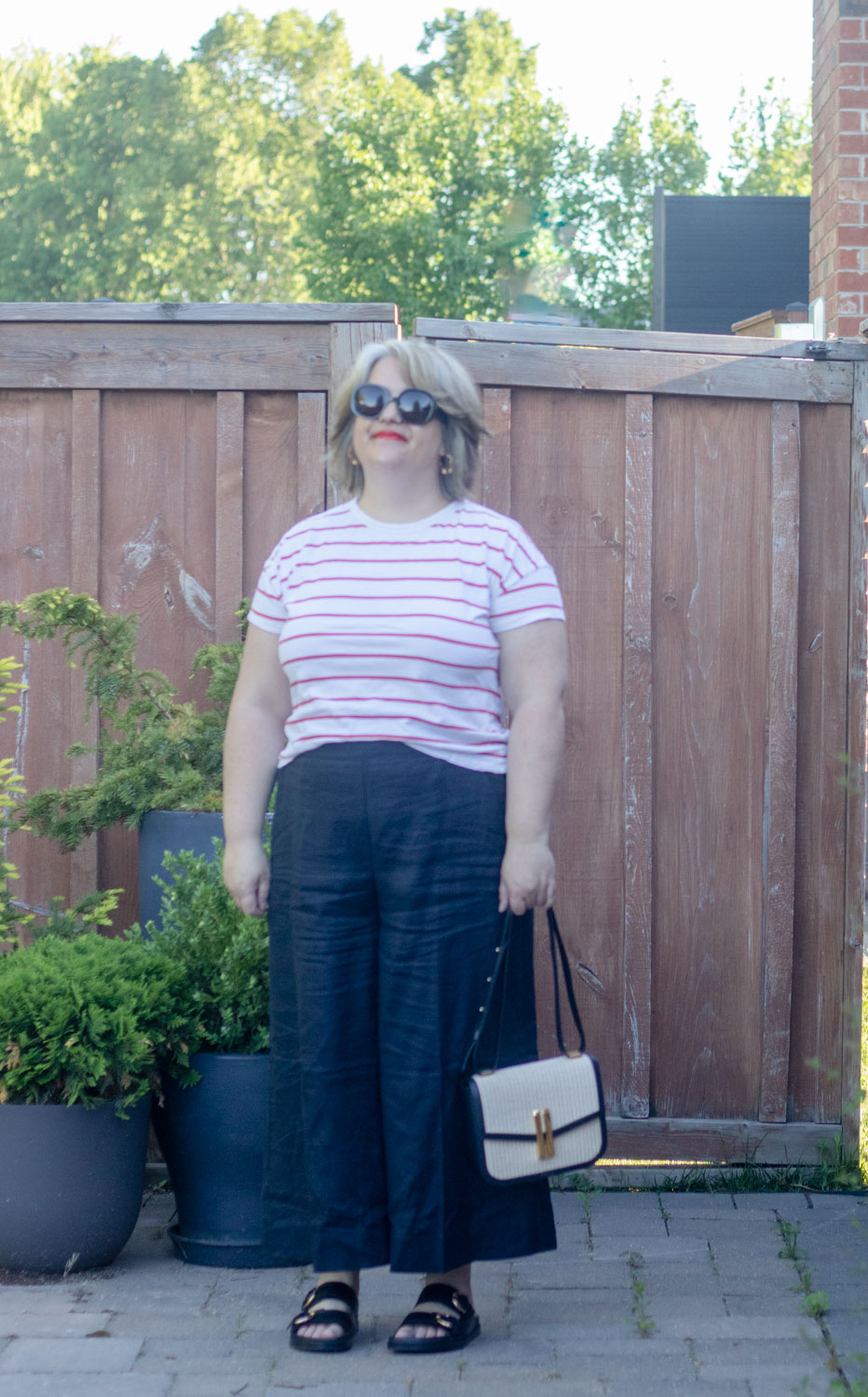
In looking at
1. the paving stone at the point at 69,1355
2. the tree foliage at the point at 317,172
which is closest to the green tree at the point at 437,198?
the tree foliage at the point at 317,172

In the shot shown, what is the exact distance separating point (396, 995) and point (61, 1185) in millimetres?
932

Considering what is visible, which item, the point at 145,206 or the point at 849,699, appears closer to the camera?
the point at 849,699

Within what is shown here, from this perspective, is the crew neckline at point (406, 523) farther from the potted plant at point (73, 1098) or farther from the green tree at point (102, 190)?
the green tree at point (102, 190)

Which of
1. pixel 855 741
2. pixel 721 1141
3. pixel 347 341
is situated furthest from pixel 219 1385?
pixel 347 341

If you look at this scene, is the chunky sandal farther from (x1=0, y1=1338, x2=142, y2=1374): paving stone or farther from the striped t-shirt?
the striped t-shirt

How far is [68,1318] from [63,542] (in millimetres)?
2009

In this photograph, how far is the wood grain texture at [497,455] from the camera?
12.6ft

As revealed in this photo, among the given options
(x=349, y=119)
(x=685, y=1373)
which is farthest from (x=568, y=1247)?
(x=349, y=119)

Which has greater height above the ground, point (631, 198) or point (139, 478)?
point (631, 198)

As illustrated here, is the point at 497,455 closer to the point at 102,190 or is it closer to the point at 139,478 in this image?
the point at 139,478

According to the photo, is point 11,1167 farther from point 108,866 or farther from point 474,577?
point 474,577

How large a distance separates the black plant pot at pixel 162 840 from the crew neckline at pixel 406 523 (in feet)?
3.37

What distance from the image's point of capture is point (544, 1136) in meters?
2.54

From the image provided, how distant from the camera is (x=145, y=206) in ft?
99.1
